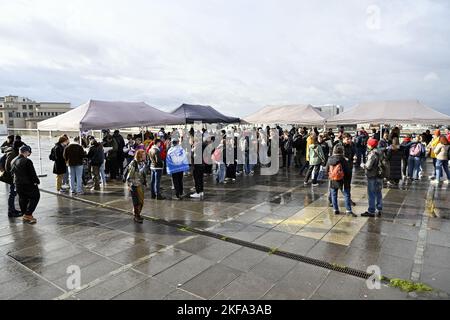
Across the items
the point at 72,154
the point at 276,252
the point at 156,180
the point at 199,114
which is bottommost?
the point at 276,252

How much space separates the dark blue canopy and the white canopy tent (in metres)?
0.71

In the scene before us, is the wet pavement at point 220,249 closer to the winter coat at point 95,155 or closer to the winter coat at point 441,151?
the winter coat at point 95,155

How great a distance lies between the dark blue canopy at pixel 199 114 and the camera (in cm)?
1273

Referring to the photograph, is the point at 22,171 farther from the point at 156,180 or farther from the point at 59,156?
the point at 156,180

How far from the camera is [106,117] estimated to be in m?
9.68

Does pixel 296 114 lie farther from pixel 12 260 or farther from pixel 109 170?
pixel 12 260

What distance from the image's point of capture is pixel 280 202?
7898 millimetres

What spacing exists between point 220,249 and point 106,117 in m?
6.72

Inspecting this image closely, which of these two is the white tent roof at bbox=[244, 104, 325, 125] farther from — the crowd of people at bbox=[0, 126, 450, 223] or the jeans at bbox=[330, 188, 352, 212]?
the jeans at bbox=[330, 188, 352, 212]

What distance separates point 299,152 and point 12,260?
11.5m

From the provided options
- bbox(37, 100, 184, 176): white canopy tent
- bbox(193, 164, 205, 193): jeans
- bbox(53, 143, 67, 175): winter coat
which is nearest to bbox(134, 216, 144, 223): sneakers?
bbox(193, 164, 205, 193): jeans

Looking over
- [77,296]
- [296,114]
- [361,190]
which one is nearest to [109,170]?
[77,296]

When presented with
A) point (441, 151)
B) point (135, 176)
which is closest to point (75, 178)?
point (135, 176)

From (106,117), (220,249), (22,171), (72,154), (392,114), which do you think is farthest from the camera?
(392,114)
